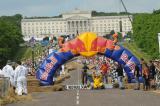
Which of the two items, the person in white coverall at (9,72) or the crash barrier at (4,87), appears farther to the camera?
the person in white coverall at (9,72)

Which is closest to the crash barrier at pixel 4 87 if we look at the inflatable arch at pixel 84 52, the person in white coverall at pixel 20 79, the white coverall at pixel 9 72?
the person in white coverall at pixel 20 79

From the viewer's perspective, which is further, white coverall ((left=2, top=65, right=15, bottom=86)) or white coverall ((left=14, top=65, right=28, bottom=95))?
white coverall ((left=2, top=65, right=15, bottom=86))

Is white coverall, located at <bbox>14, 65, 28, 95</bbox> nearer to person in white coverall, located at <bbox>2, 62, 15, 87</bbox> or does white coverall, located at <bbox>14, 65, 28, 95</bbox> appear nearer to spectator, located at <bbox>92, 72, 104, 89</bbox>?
person in white coverall, located at <bbox>2, 62, 15, 87</bbox>

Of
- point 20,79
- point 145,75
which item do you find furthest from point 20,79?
point 145,75

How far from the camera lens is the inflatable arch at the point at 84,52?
123ft

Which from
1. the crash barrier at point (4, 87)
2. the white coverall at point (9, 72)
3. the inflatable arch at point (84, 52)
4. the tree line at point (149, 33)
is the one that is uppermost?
the tree line at point (149, 33)

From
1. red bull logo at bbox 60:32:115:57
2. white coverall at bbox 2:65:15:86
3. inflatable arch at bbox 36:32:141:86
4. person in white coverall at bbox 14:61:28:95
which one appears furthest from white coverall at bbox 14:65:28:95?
red bull logo at bbox 60:32:115:57

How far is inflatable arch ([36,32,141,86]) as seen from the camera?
123 ft

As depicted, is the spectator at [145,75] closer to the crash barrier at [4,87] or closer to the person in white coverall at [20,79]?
the person in white coverall at [20,79]

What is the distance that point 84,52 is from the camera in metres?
37.8

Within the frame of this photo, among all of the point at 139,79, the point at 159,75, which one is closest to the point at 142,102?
the point at 139,79

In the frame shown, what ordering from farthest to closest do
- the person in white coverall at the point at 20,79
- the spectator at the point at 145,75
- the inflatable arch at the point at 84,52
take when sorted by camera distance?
1. the inflatable arch at the point at 84,52
2. the spectator at the point at 145,75
3. the person in white coverall at the point at 20,79

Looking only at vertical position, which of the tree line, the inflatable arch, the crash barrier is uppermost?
the tree line

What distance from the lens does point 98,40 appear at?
37750 mm
